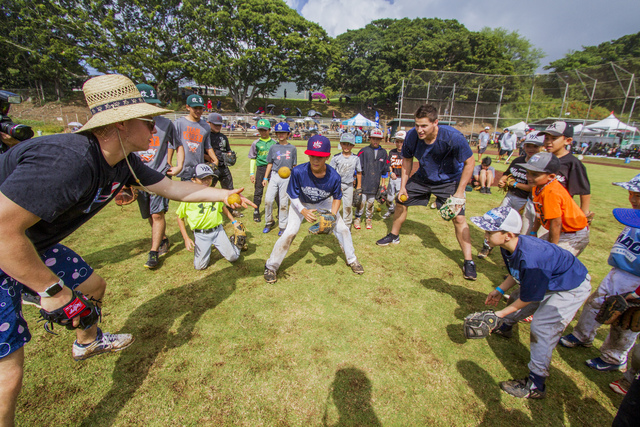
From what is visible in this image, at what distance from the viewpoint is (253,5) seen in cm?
3859

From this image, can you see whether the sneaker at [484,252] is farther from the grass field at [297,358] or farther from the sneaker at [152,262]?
the sneaker at [152,262]

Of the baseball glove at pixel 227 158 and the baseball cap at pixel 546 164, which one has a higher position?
the baseball cap at pixel 546 164

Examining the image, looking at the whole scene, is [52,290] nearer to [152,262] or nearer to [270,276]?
[270,276]

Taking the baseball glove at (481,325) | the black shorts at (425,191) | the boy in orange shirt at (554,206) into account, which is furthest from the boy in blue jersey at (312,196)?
the boy in orange shirt at (554,206)

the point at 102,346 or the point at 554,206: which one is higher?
the point at 554,206

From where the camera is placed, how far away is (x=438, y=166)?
4.78 m

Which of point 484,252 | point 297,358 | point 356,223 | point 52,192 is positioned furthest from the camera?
point 356,223

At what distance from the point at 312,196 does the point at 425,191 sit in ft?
6.90

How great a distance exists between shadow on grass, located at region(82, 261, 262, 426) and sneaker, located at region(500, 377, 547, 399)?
10.6ft

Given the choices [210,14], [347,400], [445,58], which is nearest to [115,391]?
[347,400]

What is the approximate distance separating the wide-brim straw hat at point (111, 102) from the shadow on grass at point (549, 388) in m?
3.61

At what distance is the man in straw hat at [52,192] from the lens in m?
1.44

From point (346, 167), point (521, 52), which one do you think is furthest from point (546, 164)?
point (521, 52)

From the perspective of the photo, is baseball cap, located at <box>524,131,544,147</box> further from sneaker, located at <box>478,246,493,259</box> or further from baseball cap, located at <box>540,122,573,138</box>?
sneaker, located at <box>478,246,493,259</box>
